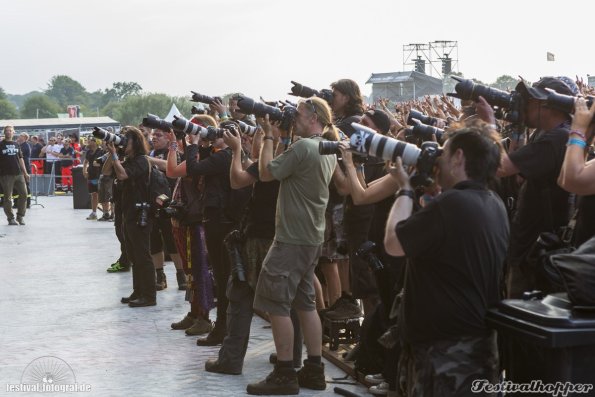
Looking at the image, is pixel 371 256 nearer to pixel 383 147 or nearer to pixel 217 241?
pixel 383 147

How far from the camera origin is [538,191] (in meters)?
5.11

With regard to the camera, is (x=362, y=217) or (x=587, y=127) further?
(x=362, y=217)

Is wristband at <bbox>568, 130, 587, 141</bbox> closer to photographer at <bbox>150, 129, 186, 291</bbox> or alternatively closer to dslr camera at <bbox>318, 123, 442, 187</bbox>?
dslr camera at <bbox>318, 123, 442, 187</bbox>

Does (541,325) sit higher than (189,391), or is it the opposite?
(541,325)

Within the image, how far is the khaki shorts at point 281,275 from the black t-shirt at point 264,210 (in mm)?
461

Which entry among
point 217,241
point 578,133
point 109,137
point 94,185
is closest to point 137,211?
point 109,137

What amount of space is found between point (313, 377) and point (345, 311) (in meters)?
1.10

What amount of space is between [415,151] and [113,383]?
367 centimetres

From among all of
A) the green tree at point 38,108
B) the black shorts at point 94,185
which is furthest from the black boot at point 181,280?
the green tree at point 38,108

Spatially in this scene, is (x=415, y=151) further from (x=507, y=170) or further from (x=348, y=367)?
(x=348, y=367)

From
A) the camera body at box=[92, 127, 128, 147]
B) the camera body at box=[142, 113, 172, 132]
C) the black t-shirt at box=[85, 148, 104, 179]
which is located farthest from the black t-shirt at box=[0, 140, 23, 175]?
the camera body at box=[142, 113, 172, 132]

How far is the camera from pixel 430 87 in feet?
148

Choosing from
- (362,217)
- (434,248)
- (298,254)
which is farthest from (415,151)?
(362,217)

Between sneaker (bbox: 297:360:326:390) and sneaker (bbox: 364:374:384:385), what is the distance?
32cm
